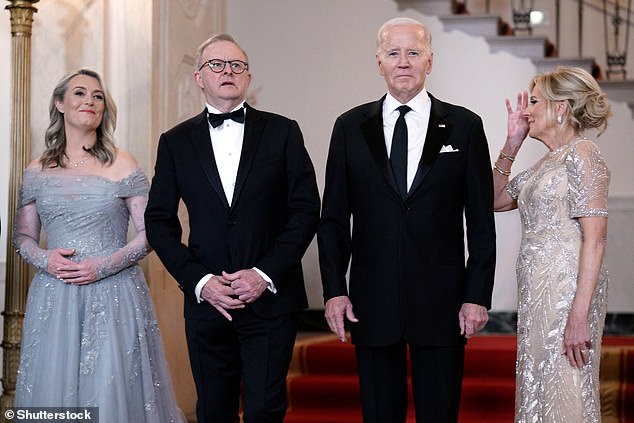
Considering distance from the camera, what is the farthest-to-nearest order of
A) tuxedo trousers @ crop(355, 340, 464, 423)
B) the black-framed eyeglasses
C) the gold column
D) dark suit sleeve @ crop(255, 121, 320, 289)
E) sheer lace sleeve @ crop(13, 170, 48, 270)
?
the gold column, sheer lace sleeve @ crop(13, 170, 48, 270), the black-framed eyeglasses, dark suit sleeve @ crop(255, 121, 320, 289), tuxedo trousers @ crop(355, 340, 464, 423)

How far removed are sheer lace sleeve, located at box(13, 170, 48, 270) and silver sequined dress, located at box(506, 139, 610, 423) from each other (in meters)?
2.12

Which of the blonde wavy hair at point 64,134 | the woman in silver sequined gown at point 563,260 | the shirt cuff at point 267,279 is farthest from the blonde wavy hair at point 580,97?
the blonde wavy hair at point 64,134

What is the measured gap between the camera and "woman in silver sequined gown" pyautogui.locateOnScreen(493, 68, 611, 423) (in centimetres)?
352

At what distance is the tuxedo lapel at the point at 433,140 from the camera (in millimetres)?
3304

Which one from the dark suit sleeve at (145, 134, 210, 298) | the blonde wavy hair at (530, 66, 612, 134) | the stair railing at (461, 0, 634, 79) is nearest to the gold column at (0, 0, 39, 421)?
the dark suit sleeve at (145, 134, 210, 298)

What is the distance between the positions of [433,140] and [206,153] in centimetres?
82

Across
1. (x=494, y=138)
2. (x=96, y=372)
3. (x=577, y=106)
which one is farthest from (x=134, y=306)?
(x=494, y=138)

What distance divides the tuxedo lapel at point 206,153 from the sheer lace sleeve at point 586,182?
4.25 feet

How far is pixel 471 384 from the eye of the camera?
5.55 m

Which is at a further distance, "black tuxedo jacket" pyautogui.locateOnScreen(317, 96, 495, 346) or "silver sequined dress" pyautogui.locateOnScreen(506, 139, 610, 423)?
"silver sequined dress" pyautogui.locateOnScreen(506, 139, 610, 423)

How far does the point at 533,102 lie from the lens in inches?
153

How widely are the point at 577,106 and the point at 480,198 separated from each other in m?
0.72

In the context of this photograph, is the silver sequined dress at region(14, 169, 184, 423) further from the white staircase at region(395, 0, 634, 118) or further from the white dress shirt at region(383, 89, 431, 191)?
the white staircase at region(395, 0, 634, 118)

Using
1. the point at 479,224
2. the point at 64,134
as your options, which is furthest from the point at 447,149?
the point at 64,134
